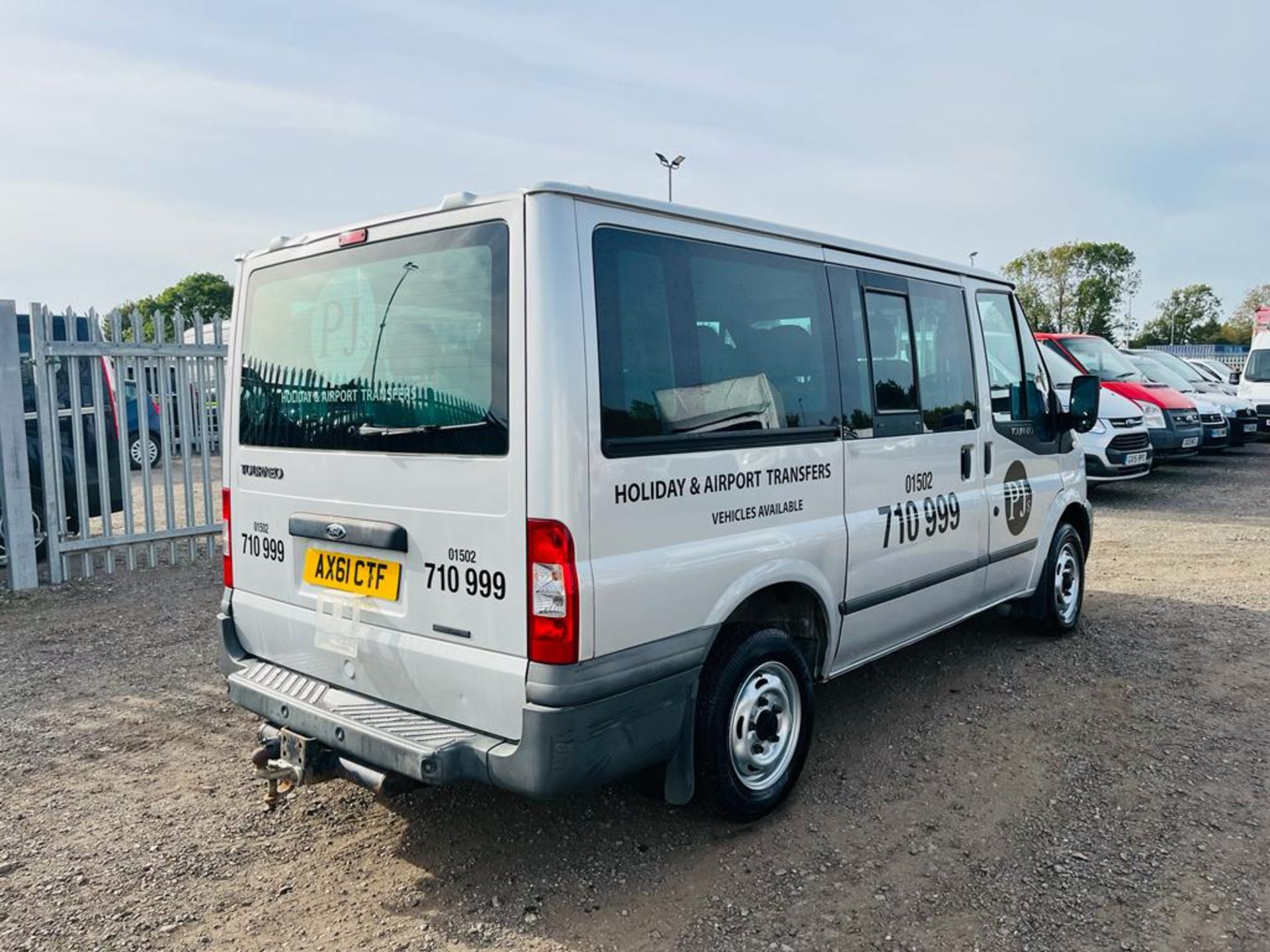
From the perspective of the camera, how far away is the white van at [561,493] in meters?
2.77

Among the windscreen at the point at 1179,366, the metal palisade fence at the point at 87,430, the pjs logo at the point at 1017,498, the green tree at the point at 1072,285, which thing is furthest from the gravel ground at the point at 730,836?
the green tree at the point at 1072,285

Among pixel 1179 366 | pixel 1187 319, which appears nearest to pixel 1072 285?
pixel 1187 319

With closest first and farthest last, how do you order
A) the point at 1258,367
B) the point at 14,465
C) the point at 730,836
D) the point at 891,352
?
the point at 730,836
the point at 891,352
the point at 14,465
the point at 1258,367

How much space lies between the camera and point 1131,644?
5.65 m

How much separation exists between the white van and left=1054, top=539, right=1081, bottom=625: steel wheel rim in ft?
6.63

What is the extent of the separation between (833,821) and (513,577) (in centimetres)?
169

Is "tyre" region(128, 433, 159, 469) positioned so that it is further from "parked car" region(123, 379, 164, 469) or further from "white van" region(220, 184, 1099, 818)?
"white van" region(220, 184, 1099, 818)

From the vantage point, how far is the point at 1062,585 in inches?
228

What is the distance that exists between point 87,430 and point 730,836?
6.53m

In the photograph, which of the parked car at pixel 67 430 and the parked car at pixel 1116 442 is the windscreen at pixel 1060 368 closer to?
the parked car at pixel 1116 442

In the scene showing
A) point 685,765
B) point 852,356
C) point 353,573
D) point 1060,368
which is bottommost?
point 685,765

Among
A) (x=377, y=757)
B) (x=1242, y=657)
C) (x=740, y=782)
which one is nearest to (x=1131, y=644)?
(x=1242, y=657)

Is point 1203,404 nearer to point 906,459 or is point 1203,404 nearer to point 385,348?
point 906,459

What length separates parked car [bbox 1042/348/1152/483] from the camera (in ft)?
36.0
